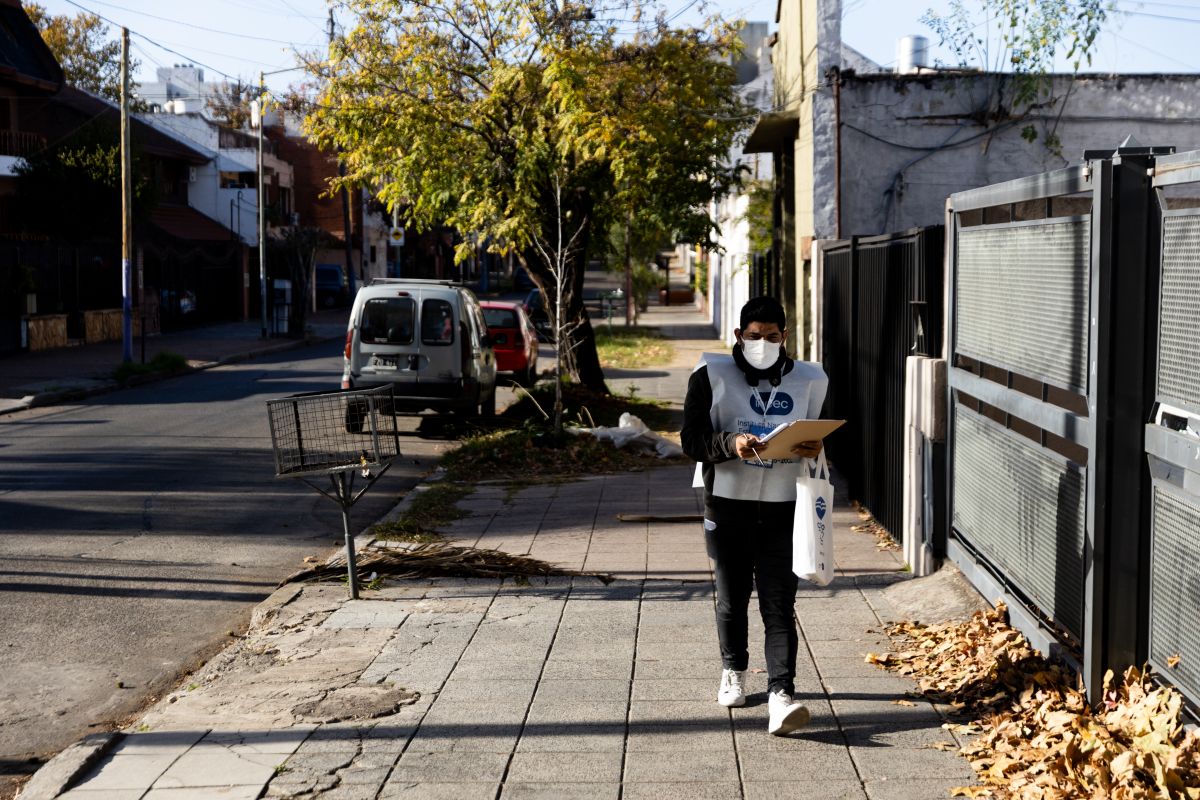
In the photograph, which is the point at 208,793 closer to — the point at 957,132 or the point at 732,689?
the point at 732,689

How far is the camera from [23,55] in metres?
36.5

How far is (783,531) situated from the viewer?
5.71m

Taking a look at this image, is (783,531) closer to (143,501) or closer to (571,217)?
(143,501)

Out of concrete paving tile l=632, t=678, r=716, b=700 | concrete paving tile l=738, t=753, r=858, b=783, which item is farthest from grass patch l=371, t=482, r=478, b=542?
concrete paving tile l=738, t=753, r=858, b=783

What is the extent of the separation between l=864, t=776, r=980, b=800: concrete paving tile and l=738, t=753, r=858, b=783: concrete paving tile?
12cm

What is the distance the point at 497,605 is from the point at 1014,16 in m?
11.6

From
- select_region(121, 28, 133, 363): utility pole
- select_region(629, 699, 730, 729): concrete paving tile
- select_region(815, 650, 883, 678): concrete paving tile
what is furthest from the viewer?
select_region(121, 28, 133, 363): utility pole

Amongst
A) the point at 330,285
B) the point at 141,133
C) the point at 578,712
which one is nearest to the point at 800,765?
the point at 578,712

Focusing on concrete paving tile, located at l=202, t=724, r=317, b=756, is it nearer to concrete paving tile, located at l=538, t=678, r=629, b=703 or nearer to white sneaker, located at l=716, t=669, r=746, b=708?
concrete paving tile, located at l=538, t=678, r=629, b=703

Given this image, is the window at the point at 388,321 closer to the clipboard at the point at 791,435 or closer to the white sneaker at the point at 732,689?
the white sneaker at the point at 732,689

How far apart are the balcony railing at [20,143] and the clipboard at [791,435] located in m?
38.0

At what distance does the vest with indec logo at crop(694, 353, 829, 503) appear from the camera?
5.64 meters

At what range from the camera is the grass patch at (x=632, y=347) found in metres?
32.0

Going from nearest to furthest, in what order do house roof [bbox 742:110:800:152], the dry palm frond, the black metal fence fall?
1. the black metal fence
2. the dry palm frond
3. house roof [bbox 742:110:800:152]
